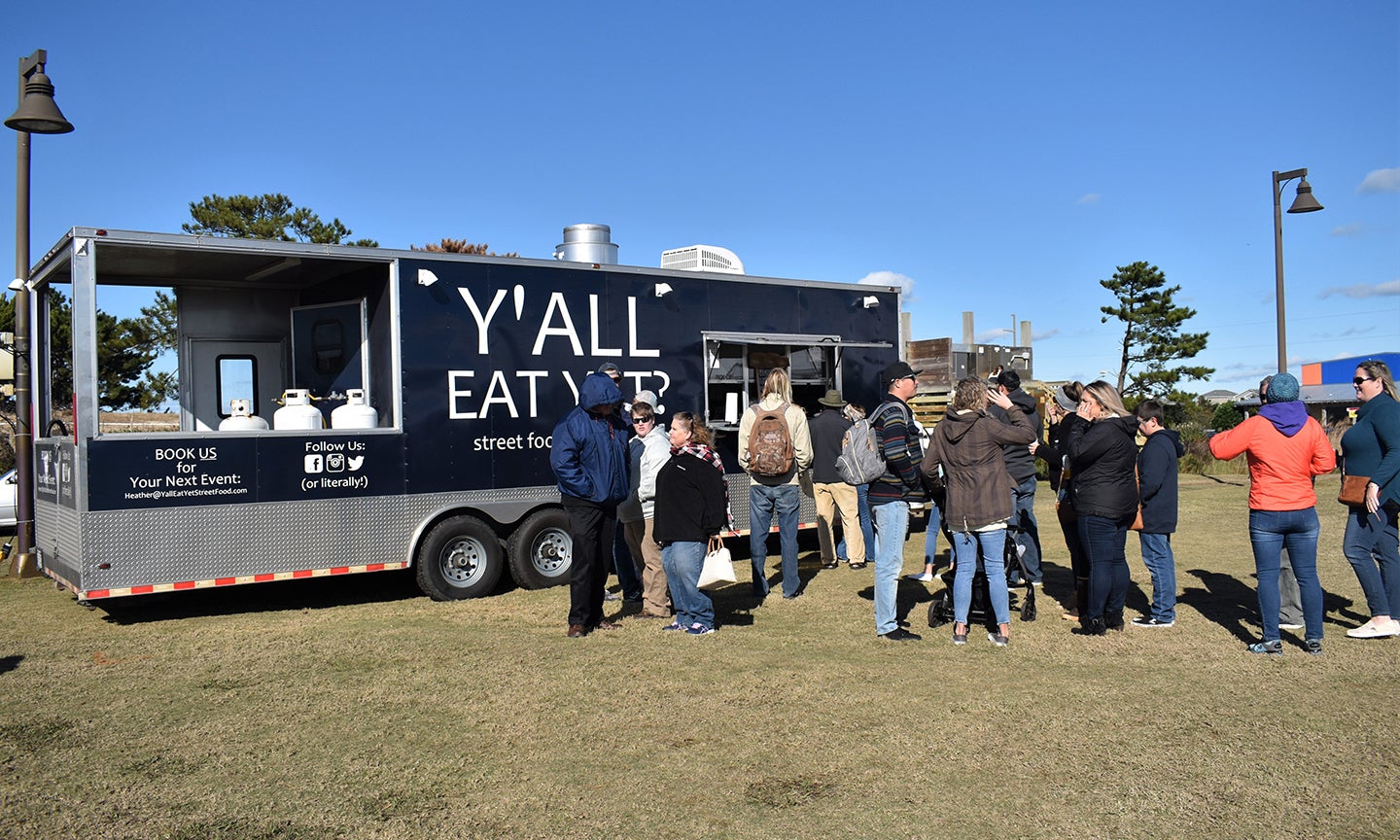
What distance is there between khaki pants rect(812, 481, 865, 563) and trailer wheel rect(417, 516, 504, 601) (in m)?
3.20

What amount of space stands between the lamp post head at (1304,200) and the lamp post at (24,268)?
614 inches

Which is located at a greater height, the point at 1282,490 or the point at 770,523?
the point at 1282,490

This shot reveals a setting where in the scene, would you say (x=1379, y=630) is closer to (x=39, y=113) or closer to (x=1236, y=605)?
(x=1236, y=605)

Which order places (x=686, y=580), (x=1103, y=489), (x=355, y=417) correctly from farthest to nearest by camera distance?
1. (x=355, y=417)
2. (x=686, y=580)
3. (x=1103, y=489)

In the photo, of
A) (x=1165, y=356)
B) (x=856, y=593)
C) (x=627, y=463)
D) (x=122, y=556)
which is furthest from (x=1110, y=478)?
(x=1165, y=356)

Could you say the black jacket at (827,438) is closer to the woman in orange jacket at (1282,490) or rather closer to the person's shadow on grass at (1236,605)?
the person's shadow on grass at (1236,605)

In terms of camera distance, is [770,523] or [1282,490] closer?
[1282,490]

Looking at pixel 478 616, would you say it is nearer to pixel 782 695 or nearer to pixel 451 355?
pixel 451 355

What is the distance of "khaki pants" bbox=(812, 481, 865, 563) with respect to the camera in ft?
34.0

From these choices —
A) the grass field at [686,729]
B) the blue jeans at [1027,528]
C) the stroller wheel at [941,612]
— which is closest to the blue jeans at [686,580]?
the grass field at [686,729]

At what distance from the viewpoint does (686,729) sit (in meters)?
5.29

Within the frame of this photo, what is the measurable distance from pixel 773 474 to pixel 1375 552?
4.05 meters

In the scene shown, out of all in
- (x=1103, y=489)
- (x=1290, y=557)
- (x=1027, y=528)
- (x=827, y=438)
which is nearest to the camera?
(x=1290, y=557)

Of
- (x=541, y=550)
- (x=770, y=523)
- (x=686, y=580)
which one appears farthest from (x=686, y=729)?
(x=541, y=550)
